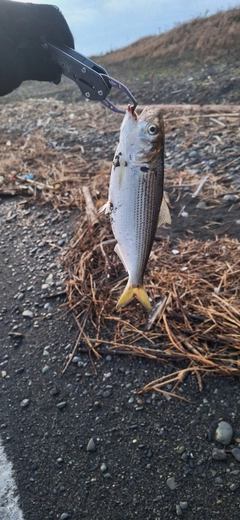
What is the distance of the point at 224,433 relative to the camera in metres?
2.78

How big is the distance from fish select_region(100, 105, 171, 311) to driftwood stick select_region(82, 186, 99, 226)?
8.48ft

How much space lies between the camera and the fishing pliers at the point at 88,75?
8.34ft

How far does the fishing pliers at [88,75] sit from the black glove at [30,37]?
0.12 meters

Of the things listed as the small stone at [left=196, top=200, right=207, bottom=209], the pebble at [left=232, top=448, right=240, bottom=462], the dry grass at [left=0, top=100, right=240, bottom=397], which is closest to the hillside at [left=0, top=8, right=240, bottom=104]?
the dry grass at [left=0, top=100, right=240, bottom=397]

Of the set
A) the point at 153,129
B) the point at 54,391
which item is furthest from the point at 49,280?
the point at 153,129

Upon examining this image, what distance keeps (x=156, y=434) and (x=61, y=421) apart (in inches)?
28.6

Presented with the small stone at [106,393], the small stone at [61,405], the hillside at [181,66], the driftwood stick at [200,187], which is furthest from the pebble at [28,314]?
the hillside at [181,66]

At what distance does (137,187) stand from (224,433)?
178cm

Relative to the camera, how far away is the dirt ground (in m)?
2.61

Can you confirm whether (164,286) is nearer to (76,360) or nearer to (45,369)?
(76,360)

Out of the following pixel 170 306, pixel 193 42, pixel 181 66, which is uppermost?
pixel 193 42

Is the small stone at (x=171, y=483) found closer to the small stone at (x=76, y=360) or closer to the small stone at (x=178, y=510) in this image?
the small stone at (x=178, y=510)

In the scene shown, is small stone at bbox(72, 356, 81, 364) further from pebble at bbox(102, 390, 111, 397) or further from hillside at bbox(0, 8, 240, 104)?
hillside at bbox(0, 8, 240, 104)

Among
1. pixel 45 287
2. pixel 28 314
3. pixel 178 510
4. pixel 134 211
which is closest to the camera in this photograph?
pixel 134 211
